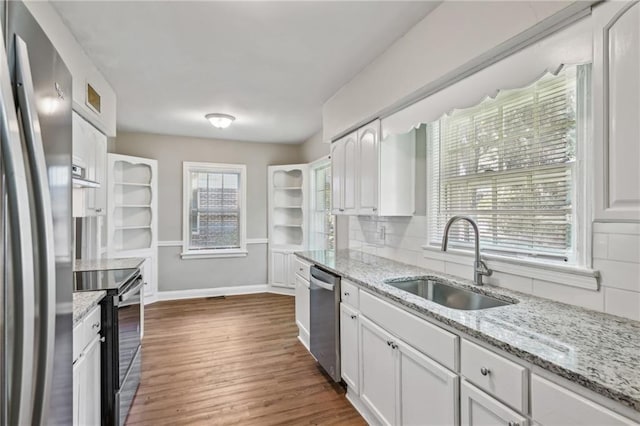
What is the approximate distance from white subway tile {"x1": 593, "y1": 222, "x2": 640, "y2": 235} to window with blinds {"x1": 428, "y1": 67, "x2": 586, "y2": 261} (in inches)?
7.3

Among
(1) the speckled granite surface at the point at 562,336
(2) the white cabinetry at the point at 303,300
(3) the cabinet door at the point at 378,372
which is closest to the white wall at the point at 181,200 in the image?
(2) the white cabinetry at the point at 303,300

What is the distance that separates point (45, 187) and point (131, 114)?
3918 mm

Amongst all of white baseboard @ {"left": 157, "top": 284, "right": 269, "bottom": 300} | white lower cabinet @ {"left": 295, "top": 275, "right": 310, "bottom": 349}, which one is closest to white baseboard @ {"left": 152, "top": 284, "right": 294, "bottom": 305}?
white baseboard @ {"left": 157, "top": 284, "right": 269, "bottom": 300}

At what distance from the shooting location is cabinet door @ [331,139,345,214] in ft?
11.0

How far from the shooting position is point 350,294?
231cm

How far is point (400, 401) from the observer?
5.68 ft

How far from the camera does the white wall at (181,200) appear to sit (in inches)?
200

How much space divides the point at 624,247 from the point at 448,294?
3.22 ft

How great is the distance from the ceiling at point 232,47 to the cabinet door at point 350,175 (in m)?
0.59

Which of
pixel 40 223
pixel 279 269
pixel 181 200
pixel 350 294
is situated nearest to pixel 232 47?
pixel 350 294

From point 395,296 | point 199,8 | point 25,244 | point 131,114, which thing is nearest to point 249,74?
point 199,8

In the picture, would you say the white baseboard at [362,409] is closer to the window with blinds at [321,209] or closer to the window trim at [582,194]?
the window trim at [582,194]

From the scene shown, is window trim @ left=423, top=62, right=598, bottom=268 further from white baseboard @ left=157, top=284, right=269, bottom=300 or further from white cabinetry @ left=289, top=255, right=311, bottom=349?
white baseboard @ left=157, top=284, right=269, bottom=300

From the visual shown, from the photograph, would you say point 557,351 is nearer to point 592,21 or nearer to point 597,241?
point 597,241
